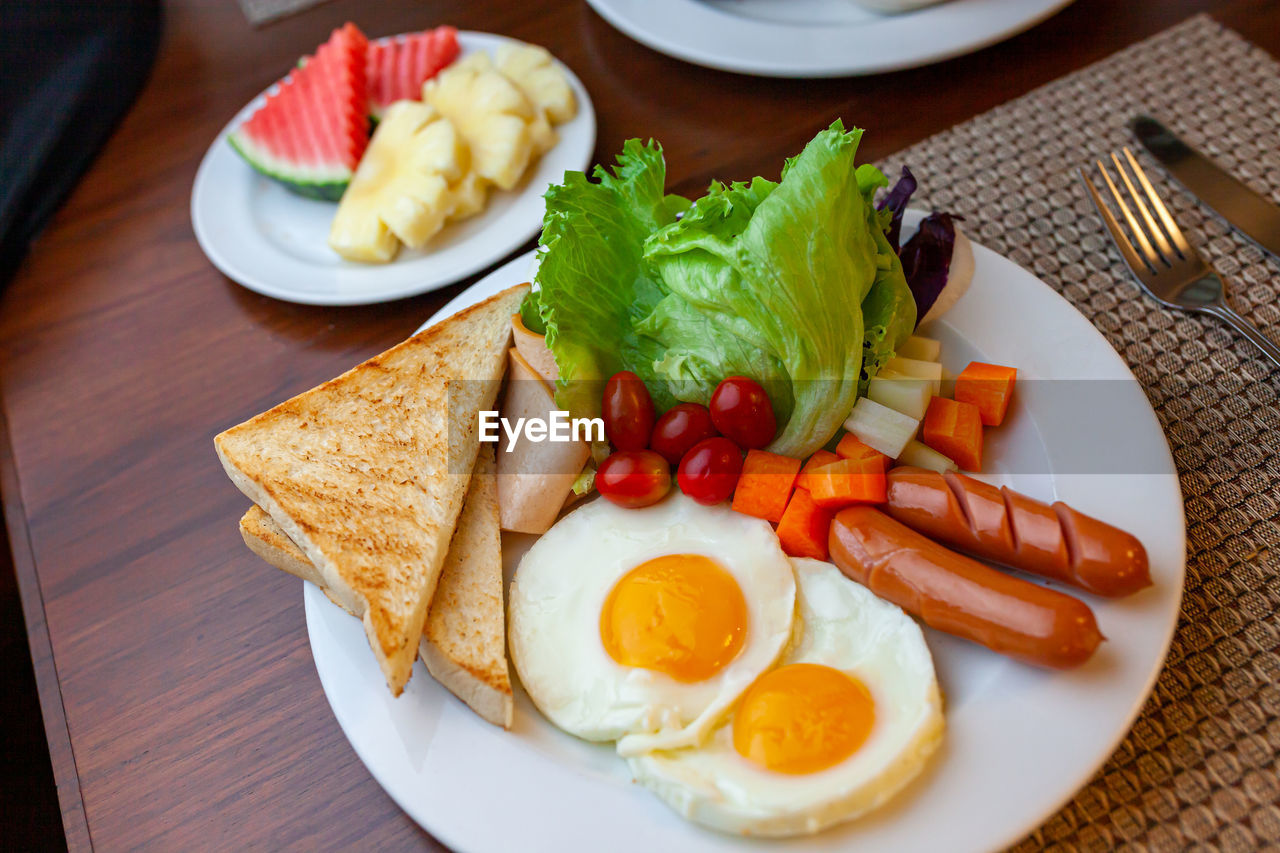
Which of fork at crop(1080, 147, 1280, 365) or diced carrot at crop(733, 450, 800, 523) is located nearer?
diced carrot at crop(733, 450, 800, 523)

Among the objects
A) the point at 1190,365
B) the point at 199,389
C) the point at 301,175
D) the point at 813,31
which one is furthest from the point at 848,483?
the point at 301,175

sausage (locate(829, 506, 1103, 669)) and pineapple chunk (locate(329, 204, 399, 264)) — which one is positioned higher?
A: sausage (locate(829, 506, 1103, 669))

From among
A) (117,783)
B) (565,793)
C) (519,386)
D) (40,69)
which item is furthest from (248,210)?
(565,793)

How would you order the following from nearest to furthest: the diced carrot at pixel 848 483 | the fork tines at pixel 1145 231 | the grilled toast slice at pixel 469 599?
the grilled toast slice at pixel 469 599 → the diced carrot at pixel 848 483 → the fork tines at pixel 1145 231

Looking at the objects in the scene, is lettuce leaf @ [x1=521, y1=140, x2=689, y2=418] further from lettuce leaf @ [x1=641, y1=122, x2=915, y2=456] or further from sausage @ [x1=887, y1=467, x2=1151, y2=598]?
sausage @ [x1=887, y1=467, x2=1151, y2=598]

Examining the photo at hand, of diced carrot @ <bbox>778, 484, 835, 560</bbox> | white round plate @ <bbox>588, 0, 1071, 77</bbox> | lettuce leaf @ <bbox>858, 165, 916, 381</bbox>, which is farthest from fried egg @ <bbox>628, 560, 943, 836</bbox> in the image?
white round plate @ <bbox>588, 0, 1071, 77</bbox>

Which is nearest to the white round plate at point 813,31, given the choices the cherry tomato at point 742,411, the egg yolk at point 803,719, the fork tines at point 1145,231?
the fork tines at point 1145,231

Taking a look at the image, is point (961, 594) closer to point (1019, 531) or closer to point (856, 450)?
point (1019, 531)

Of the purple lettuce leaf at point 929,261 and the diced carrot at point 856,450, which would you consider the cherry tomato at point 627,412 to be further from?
the purple lettuce leaf at point 929,261
